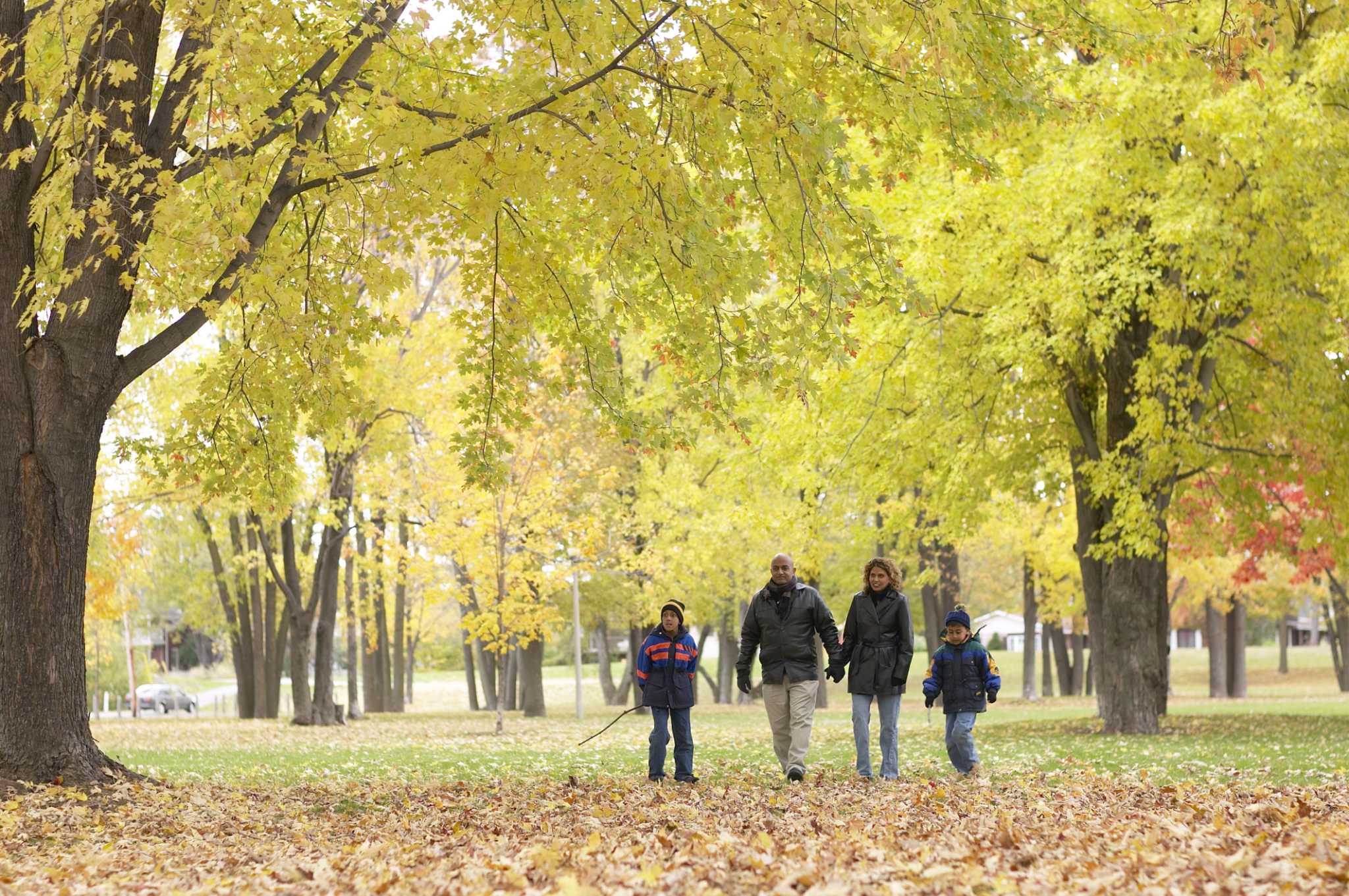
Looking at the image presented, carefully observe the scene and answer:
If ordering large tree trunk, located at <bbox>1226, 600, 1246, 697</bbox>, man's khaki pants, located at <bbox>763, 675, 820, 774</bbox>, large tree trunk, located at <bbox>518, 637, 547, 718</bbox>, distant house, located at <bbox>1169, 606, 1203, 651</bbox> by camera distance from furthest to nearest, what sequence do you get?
1. distant house, located at <bbox>1169, 606, 1203, 651</bbox>
2. large tree trunk, located at <bbox>1226, 600, 1246, 697</bbox>
3. large tree trunk, located at <bbox>518, 637, 547, 718</bbox>
4. man's khaki pants, located at <bbox>763, 675, 820, 774</bbox>

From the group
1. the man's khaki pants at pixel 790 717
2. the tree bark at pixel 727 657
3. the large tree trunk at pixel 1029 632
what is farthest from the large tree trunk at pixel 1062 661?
the man's khaki pants at pixel 790 717

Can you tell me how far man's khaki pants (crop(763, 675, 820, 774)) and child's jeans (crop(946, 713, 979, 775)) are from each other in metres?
1.23

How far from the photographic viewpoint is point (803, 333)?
9.75 metres

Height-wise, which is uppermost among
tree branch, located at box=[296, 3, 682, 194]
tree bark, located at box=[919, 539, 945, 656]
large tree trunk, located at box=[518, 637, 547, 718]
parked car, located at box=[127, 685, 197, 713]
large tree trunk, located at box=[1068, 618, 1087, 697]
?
tree branch, located at box=[296, 3, 682, 194]

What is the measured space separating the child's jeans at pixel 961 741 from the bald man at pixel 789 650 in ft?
3.85

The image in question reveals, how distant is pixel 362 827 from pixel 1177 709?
74.0 feet

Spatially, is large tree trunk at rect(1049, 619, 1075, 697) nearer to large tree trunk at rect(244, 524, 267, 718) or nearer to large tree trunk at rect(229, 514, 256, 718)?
large tree trunk at rect(244, 524, 267, 718)

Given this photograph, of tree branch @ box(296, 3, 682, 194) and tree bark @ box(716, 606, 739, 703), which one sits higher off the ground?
tree branch @ box(296, 3, 682, 194)

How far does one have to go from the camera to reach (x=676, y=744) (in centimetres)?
1060

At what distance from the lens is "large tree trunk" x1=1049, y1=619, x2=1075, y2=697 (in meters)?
42.4

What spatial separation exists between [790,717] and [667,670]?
1.10 metres

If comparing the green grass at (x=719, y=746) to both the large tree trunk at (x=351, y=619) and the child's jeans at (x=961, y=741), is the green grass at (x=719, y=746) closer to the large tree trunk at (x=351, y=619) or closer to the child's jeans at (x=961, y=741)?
the child's jeans at (x=961, y=741)

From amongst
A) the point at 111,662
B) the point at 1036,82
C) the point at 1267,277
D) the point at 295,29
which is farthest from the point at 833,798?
the point at 111,662

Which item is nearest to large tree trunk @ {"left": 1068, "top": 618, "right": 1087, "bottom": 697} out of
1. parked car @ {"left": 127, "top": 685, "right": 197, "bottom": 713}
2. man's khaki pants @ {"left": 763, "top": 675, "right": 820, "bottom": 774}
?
man's khaki pants @ {"left": 763, "top": 675, "right": 820, "bottom": 774}
